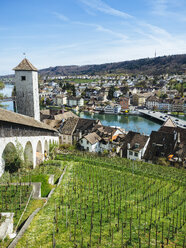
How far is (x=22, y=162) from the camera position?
46.7 feet

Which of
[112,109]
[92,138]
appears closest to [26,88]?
[92,138]

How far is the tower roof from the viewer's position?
2014 centimetres

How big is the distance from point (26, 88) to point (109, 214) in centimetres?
1570

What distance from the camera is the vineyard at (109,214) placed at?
6930mm

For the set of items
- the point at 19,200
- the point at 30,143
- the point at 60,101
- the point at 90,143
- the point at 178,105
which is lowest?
the point at 90,143

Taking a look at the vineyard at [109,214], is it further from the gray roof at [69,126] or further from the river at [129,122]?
the river at [129,122]

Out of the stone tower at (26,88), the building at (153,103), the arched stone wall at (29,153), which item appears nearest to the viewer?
the arched stone wall at (29,153)

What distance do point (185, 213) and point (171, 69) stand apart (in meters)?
194

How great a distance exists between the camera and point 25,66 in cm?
2036

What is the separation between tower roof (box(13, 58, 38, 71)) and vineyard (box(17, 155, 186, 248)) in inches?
424

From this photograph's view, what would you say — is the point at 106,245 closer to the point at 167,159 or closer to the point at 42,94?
the point at 167,159

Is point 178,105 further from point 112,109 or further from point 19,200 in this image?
point 19,200

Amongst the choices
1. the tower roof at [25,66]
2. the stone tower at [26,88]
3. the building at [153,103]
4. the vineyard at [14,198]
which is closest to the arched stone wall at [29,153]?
the stone tower at [26,88]

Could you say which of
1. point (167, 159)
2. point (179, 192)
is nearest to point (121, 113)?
point (167, 159)
